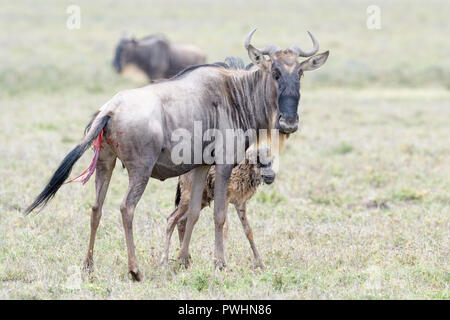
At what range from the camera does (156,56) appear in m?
23.6

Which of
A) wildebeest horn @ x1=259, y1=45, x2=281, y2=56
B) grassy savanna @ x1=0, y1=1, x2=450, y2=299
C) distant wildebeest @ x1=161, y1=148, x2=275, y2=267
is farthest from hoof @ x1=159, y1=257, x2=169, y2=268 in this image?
wildebeest horn @ x1=259, y1=45, x2=281, y2=56

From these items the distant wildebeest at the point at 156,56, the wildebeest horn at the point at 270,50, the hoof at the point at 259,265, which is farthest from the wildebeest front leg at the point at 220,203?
the distant wildebeest at the point at 156,56

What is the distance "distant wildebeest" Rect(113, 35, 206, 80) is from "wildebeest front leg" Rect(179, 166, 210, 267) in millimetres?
17197

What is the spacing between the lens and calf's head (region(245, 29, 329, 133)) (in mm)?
5914

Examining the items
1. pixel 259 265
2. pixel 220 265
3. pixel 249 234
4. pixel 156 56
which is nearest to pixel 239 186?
pixel 249 234

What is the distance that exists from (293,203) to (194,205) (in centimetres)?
267

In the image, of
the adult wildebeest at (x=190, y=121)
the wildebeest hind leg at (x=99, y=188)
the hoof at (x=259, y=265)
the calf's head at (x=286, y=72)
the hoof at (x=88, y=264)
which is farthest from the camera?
the hoof at (x=259, y=265)

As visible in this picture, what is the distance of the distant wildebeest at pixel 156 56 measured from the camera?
2350 centimetres

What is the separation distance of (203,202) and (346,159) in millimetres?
5007

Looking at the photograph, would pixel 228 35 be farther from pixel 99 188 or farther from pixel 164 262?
pixel 99 188

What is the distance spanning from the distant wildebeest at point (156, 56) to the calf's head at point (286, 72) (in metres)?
17.3

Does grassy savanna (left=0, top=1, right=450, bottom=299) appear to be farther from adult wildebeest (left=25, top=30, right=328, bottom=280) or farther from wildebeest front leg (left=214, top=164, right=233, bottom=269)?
adult wildebeest (left=25, top=30, right=328, bottom=280)

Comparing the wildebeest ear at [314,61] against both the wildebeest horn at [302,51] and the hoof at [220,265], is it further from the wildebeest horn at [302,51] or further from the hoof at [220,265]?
the hoof at [220,265]
